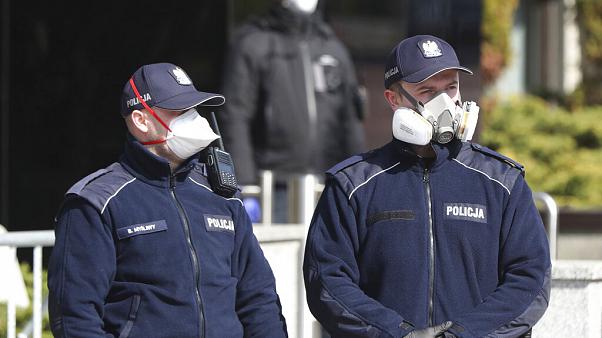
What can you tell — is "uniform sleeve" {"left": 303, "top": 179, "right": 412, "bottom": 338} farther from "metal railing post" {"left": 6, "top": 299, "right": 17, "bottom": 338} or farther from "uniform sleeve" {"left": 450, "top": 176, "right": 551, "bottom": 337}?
"metal railing post" {"left": 6, "top": 299, "right": 17, "bottom": 338}

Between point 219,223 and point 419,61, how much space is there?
86cm

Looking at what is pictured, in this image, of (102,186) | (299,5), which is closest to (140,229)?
(102,186)

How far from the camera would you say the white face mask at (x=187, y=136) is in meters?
4.43

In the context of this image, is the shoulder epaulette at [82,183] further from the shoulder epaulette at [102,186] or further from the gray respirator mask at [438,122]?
the gray respirator mask at [438,122]

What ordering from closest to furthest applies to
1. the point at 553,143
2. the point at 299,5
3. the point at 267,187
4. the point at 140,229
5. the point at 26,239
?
the point at 140,229 < the point at 26,239 < the point at 267,187 < the point at 299,5 < the point at 553,143

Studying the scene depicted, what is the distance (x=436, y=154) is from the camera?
174 inches

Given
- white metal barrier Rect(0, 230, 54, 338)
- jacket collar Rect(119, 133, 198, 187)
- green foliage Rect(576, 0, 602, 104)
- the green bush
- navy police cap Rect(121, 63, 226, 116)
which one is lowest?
the green bush

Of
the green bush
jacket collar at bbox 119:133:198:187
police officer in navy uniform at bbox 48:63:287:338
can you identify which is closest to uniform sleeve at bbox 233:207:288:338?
police officer in navy uniform at bbox 48:63:287:338

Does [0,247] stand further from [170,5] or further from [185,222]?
[170,5]

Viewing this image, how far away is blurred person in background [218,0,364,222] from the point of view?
7828 mm

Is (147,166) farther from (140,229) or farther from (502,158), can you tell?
(502,158)

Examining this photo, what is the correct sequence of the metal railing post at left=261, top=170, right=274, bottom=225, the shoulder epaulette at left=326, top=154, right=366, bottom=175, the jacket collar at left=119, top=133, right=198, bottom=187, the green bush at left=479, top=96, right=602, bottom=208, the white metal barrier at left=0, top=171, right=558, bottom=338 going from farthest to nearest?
1. the green bush at left=479, top=96, right=602, bottom=208
2. the metal railing post at left=261, top=170, right=274, bottom=225
3. the white metal barrier at left=0, top=171, right=558, bottom=338
4. the shoulder epaulette at left=326, top=154, right=366, bottom=175
5. the jacket collar at left=119, top=133, right=198, bottom=187

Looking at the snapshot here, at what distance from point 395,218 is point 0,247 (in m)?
1.90

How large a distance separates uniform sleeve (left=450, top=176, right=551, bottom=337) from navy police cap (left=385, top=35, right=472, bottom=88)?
0.47 metres
